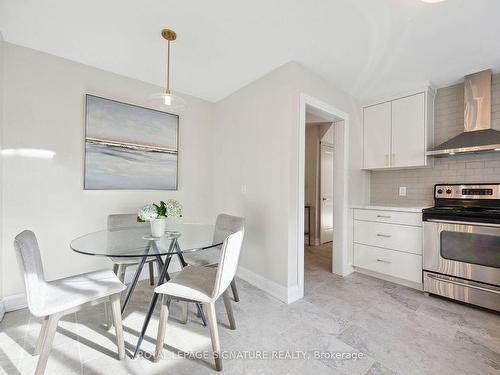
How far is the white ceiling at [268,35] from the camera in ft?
5.22

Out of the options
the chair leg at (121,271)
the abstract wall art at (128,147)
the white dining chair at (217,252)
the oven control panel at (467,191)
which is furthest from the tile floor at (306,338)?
the abstract wall art at (128,147)

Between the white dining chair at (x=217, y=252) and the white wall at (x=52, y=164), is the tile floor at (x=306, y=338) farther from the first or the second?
the white wall at (x=52, y=164)

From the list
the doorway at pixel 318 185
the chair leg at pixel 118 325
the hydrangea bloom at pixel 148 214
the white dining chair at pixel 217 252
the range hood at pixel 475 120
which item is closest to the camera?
the chair leg at pixel 118 325

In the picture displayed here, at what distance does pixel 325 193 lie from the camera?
14.8ft

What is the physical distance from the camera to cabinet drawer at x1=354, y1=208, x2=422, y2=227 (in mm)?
2492

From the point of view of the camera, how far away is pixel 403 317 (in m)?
1.96

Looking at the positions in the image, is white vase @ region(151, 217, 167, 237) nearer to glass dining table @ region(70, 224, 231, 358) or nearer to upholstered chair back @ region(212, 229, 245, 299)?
glass dining table @ region(70, 224, 231, 358)

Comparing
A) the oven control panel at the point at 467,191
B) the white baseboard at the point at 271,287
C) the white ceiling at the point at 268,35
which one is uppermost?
the white ceiling at the point at 268,35

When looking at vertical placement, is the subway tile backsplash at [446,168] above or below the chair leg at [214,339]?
above

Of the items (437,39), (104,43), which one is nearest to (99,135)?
(104,43)

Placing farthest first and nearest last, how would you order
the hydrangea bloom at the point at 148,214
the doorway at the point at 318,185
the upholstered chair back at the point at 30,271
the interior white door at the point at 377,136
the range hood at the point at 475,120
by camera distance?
the doorway at the point at 318,185 < the interior white door at the point at 377,136 < the range hood at the point at 475,120 < the hydrangea bloom at the point at 148,214 < the upholstered chair back at the point at 30,271

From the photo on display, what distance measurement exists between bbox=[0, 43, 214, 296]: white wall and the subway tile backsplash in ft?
11.2

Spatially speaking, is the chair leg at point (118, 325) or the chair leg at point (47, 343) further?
the chair leg at point (118, 325)

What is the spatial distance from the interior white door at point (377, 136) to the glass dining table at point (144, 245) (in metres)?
2.30
